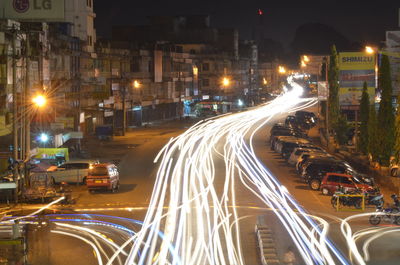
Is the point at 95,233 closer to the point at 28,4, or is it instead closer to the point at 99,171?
the point at 99,171

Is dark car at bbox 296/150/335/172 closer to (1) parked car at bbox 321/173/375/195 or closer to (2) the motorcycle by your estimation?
(1) parked car at bbox 321/173/375/195

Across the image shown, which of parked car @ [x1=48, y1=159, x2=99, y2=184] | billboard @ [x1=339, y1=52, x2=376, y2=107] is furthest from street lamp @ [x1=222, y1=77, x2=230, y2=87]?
parked car @ [x1=48, y1=159, x2=99, y2=184]

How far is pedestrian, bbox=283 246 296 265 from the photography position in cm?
1608

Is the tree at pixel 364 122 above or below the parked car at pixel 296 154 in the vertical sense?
above

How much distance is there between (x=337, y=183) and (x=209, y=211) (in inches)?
281

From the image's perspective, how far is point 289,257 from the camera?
54.5ft

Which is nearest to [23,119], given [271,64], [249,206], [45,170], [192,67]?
[45,170]

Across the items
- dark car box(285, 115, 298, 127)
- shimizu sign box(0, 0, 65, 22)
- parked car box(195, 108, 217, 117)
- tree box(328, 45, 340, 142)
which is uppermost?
shimizu sign box(0, 0, 65, 22)

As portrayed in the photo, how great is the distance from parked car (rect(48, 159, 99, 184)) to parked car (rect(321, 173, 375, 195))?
34.6 ft

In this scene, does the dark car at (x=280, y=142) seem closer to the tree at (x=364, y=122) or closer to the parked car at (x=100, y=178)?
the tree at (x=364, y=122)

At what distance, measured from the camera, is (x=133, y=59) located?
65938mm

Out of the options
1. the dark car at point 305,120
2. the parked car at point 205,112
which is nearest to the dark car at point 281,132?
the dark car at point 305,120

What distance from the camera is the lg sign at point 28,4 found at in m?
29.7

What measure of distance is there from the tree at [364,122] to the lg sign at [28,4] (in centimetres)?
1925
